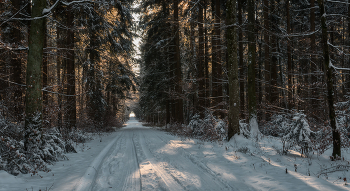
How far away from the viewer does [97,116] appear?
17.6 m

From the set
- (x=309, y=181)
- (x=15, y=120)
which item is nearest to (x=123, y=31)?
(x=15, y=120)

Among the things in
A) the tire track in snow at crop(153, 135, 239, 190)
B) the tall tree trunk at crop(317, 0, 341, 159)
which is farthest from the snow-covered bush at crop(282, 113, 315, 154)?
the tire track in snow at crop(153, 135, 239, 190)

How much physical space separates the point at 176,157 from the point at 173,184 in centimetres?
245

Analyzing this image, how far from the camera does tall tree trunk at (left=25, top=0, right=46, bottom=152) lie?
18.2 ft

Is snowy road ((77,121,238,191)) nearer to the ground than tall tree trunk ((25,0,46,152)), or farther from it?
nearer to the ground

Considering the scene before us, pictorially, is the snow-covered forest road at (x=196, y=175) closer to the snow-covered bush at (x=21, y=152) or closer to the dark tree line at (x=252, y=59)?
the snow-covered bush at (x=21, y=152)

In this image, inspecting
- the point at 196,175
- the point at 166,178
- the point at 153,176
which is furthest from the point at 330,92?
the point at 153,176

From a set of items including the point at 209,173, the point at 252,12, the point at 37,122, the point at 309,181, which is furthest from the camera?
the point at 252,12

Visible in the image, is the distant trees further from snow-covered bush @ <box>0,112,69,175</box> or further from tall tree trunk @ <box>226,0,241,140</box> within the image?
tall tree trunk @ <box>226,0,241,140</box>

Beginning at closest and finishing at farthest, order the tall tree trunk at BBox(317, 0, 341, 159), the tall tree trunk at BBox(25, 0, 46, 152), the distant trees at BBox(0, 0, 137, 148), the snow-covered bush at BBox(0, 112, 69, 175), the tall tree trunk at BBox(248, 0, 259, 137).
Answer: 1. the snow-covered bush at BBox(0, 112, 69, 175)
2. the tall tree trunk at BBox(317, 0, 341, 159)
3. the tall tree trunk at BBox(25, 0, 46, 152)
4. the distant trees at BBox(0, 0, 137, 148)
5. the tall tree trunk at BBox(248, 0, 259, 137)

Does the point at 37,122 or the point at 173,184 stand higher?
the point at 37,122

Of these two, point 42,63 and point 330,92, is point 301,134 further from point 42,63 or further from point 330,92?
point 42,63

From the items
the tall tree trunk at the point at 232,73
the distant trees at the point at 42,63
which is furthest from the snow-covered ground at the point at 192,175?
the tall tree trunk at the point at 232,73

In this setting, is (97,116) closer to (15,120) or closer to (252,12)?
(15,120)
